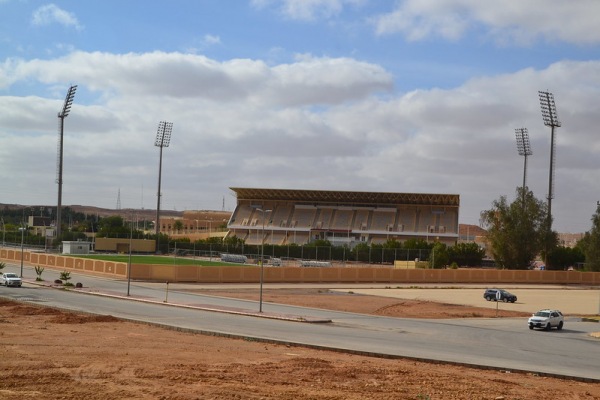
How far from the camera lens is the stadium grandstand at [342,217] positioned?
13950 cm

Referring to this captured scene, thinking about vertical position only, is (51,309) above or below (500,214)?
below

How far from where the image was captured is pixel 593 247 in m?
104

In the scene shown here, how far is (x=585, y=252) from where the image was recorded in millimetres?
105750

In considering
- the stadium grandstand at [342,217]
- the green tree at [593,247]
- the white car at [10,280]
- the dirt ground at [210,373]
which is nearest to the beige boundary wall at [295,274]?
the green tree at [593,247]

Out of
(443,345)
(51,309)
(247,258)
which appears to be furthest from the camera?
(247,258)

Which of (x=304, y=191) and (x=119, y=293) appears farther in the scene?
(x=304, y=191)

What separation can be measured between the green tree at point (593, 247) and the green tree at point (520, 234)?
5.74 m

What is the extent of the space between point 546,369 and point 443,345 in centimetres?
736

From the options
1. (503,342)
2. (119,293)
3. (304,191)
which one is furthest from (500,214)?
(503,342)

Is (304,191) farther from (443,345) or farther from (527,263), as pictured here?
(443,345)

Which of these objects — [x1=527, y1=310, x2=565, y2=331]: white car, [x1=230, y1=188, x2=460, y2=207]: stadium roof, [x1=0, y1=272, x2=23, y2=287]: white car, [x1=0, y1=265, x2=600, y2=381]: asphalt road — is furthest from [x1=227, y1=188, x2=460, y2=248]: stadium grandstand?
[x1=527, y1=310, x2=565, y2=331]: white car

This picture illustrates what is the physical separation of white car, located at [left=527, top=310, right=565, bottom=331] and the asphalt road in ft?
2.11

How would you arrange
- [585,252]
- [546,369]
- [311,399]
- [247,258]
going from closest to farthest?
[311,399] < [546,369] < [585,252] < [247,258]

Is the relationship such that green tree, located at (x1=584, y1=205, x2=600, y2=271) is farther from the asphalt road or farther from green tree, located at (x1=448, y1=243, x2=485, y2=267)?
the asphalt road
